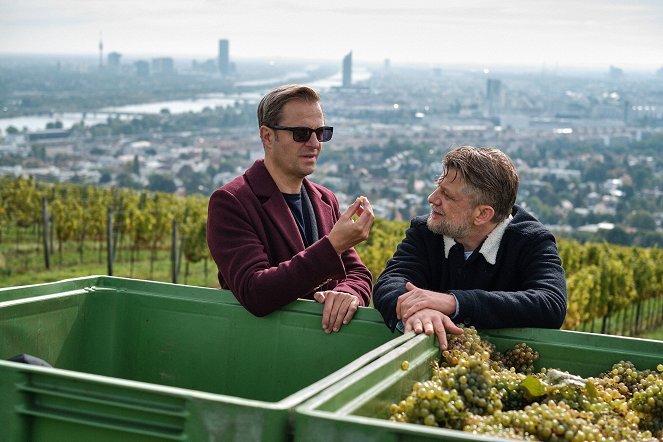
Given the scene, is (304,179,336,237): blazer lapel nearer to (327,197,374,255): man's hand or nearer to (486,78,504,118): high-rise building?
(327,197,374,255): man's hand

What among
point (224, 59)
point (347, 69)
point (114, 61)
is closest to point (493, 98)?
point (347, 69)

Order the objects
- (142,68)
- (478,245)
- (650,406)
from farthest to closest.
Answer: (142,68)
(478,245)
(650,406)

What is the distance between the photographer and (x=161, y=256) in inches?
802

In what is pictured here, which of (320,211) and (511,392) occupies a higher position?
(320,211)

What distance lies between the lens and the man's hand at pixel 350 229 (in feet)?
9.87

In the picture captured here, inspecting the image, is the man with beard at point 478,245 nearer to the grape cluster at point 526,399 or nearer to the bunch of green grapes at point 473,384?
the grape cluster at point 526,399

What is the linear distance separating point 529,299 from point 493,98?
4543 inches

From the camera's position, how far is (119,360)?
10.6 ft

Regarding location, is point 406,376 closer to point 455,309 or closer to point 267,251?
point 455,309

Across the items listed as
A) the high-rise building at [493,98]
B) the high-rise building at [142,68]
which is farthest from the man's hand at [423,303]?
the high-rise building at [142,68]

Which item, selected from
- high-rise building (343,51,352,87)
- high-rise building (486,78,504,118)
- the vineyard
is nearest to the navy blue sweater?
the vineyard

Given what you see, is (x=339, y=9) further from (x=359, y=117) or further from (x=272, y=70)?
(x=359, y=117)

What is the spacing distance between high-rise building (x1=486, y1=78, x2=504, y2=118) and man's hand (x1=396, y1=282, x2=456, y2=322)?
111319 millimetres

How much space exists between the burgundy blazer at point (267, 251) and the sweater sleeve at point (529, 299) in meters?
0.51
